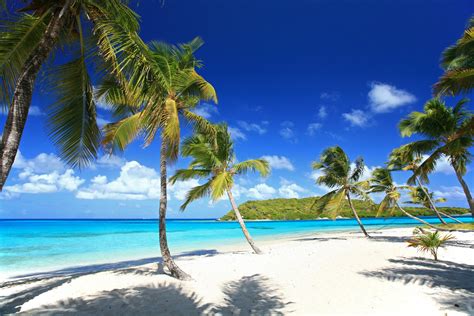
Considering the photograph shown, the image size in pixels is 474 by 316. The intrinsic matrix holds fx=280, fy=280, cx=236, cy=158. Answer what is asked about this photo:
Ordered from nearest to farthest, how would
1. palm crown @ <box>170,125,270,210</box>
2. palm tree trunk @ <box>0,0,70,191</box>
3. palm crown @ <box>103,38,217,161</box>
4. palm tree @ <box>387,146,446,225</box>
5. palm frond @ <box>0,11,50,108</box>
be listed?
1. palm tree trunk @ <box>0,0,70,191</box>
2. palm frond @ <box>0,11,50,108</box>
3. palm crown @ <box>103,38,217,161</box>
4. palm crown @ <box>170,125,270,210</box>
5. palm tree @ <box>387,146,446,225</box>

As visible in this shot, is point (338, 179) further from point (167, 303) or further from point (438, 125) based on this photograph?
point (167, 303)

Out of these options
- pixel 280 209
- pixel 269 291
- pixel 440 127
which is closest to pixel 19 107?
pixel 269 291

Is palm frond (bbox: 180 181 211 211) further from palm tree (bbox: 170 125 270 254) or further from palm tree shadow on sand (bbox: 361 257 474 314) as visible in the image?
palm tree shadow on sand (bbox: 361 257 474 314)

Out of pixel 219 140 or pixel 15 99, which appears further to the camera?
pixel 219 140

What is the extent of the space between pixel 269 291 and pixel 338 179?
1359 centimetres

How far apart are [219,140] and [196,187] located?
2248mm

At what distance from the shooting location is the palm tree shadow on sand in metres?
4.83

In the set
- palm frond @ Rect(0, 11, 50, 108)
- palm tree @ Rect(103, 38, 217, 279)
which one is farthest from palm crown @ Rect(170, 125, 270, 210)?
palm frond @ Rect(0, 11, 50, 108)

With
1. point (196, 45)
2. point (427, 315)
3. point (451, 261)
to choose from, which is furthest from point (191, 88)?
point (451, 261)

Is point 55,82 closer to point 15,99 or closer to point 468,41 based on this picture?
point 15,99

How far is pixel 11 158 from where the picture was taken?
304 cm

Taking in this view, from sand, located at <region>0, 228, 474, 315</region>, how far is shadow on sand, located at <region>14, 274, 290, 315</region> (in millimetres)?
17

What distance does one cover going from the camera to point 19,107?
311 centimetres

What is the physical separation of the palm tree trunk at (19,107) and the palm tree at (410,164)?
41.1ft
